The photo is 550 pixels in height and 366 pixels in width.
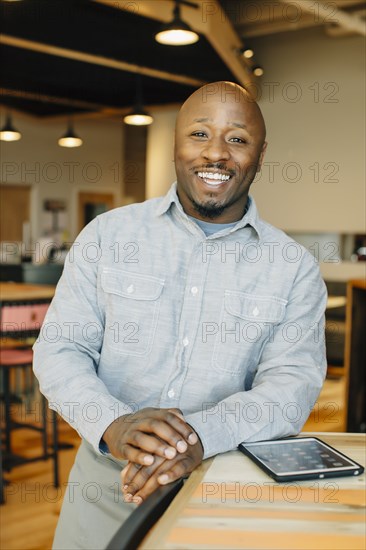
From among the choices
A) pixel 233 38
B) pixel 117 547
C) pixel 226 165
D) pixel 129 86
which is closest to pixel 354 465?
pixel 117 547

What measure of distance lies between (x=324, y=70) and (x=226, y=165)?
10.4ft

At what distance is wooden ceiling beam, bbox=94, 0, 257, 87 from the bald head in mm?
3956

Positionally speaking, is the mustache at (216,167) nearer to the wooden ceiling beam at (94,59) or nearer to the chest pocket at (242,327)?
the chest pocket at (242,327)

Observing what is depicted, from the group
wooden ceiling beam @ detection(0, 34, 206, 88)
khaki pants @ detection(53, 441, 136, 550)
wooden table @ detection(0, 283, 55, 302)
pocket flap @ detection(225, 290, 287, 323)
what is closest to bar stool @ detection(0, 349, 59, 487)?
wooden table @ detection(0, 283, 55, 302)

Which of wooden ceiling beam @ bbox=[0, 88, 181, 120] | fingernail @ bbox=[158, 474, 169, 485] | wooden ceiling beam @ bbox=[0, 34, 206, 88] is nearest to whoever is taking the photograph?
fingernail @ bbox=[158, 474, 169, 485]

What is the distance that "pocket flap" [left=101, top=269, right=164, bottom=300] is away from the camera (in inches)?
54.9

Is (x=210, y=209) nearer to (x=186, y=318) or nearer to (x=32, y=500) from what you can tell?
(x=186, y=318)

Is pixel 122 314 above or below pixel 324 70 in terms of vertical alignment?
below

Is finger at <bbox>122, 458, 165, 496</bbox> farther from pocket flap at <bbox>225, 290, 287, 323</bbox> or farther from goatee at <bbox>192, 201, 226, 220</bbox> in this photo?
goatee at <bbox>192, 201, 226, 220</bbox>

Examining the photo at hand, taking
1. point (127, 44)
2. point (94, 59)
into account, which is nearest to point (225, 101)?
point (127, 44)

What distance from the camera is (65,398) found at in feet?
4.18

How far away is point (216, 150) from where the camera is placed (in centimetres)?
139

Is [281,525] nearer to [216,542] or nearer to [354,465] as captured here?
[216,542]

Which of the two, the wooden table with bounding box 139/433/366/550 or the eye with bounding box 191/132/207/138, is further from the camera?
the eye with bounding box 191/132/207/138
